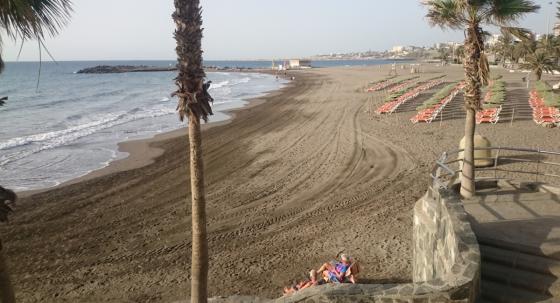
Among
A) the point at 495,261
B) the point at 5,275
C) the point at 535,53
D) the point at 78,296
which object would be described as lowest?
the point at 78,296

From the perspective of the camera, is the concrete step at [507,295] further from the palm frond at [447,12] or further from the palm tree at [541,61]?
the palm tree at [541,61]

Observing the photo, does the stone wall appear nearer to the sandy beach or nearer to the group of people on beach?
the group of people on beach

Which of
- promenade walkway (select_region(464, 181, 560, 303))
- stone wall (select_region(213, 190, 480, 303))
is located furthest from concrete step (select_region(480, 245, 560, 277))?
stone wall (select_region(213, 190, 480, 303))

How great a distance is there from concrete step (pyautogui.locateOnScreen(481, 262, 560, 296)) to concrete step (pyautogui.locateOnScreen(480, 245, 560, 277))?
0.06 metres

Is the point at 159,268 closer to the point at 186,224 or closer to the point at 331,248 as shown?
the point at 186,224

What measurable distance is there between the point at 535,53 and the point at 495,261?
35355 mm

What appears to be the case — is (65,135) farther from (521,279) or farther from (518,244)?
(521,279)

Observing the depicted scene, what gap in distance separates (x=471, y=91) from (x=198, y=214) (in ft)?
18.6

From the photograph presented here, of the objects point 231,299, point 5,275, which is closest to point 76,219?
point 231,299

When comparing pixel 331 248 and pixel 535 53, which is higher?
pixel 535 53

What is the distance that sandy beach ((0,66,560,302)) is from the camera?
8766 millimetres

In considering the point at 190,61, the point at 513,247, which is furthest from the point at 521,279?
the point at 190,61

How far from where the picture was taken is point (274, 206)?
1208 centimetres

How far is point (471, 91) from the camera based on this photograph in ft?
26.2
